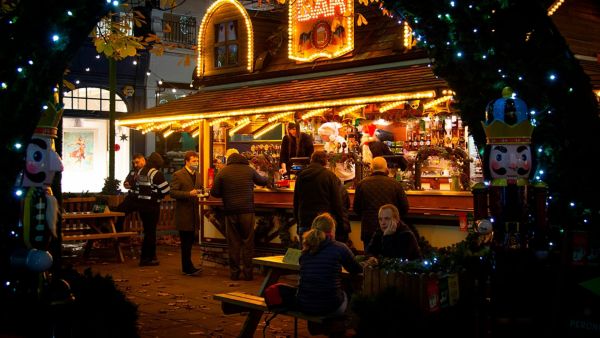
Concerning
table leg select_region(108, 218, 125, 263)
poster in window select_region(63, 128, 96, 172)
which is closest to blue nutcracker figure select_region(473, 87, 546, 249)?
table leg select_region(108, 218, 125, 263)

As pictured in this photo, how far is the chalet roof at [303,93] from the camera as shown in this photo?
12898 mm

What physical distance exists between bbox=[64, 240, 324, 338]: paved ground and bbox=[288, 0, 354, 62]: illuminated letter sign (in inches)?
182

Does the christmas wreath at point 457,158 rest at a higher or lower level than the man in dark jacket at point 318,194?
higher

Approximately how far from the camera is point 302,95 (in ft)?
48.3

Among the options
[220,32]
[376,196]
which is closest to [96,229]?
[220,32]

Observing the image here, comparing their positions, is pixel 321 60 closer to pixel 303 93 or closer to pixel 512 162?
pixel 303 93

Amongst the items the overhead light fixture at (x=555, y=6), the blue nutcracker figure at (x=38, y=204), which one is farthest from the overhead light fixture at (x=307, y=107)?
the blue nutcracker figure at (x=38, y=204)

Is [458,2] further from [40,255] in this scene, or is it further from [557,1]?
[557,1]

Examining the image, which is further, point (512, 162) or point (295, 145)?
point (295, 145)

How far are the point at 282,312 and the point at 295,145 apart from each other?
353 inches

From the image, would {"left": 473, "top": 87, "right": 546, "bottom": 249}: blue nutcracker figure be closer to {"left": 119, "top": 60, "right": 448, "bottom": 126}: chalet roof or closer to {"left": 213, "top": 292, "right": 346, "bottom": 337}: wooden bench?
{"left": 213, "top": 292, "right": 346, "bottom": 337}: wooden bench

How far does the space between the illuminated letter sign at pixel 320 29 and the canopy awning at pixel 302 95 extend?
1.78 feet

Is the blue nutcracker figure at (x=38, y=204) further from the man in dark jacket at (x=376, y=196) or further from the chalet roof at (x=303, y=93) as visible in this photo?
the chalet roof at (x=303, y=93)

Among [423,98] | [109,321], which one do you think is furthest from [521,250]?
[423,98]
